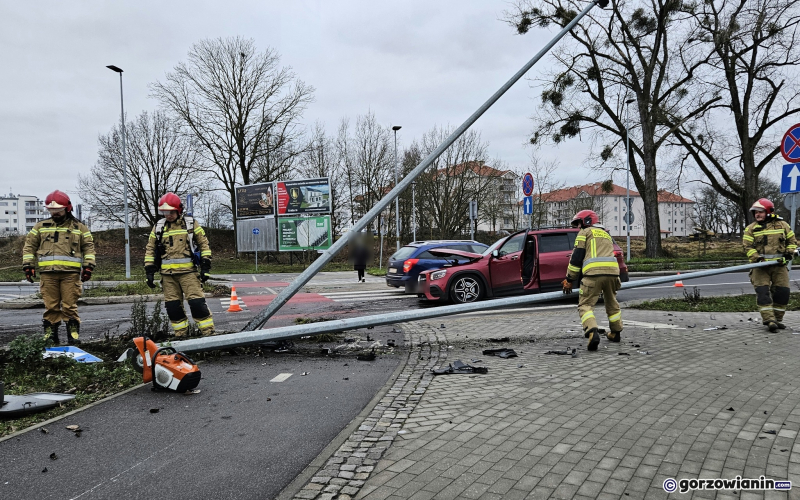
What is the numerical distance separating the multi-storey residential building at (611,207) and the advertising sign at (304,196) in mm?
14682

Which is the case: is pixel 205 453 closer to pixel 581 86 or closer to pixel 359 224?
pixel 359 224

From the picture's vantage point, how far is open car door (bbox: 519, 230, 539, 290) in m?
10.3

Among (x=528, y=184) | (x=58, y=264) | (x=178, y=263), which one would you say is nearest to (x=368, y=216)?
(x=178, y=263)

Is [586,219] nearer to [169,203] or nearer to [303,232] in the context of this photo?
[169,203]

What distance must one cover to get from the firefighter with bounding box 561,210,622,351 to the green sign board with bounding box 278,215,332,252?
88.0ft

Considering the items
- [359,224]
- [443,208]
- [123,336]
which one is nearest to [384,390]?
[359,224]

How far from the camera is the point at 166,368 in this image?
14.7 ft

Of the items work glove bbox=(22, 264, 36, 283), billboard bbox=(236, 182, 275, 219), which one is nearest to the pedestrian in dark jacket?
work glove bbox=(22, 264, 36, 283)

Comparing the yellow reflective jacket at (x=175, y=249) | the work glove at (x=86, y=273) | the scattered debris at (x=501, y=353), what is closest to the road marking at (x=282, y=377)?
the yellow reflective jacket at (x=175, y=249)

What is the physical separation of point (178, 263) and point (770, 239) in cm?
840

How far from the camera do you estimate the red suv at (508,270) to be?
10.6 meters

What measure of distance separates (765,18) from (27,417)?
28238 millimetres

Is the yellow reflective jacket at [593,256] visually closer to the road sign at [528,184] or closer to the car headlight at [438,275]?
the car headlight at [438,275]

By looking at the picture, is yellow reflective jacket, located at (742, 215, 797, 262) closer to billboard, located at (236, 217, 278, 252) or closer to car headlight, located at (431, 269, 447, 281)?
car headlight, located at (431, 269, 447, 281)
